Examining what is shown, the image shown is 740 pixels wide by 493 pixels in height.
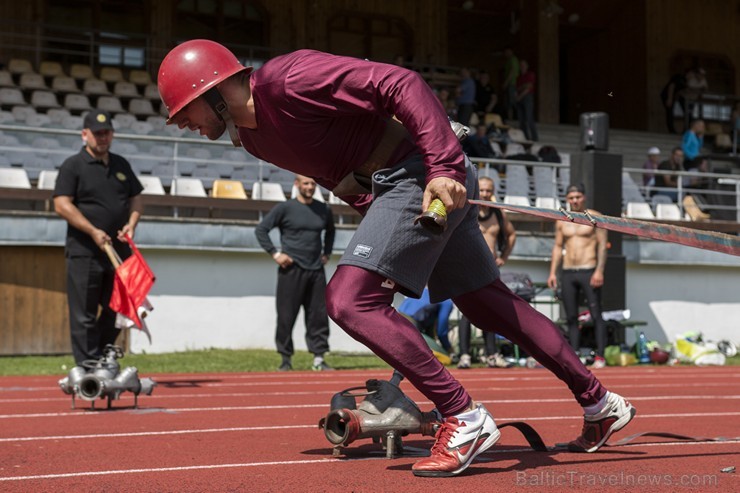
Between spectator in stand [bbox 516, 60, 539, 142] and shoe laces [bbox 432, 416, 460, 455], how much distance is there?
19.7 metres

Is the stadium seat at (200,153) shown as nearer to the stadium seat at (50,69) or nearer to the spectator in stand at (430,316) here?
the stadium seat at (50,69)

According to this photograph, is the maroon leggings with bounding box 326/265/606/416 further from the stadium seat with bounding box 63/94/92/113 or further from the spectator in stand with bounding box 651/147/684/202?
the spectator in stand with bounding box 651/147/684/202

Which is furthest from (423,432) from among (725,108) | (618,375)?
(725,108)

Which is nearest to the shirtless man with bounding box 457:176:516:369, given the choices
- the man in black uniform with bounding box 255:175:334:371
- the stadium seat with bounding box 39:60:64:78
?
the man in black uniform with bounding box 255:175:334:371

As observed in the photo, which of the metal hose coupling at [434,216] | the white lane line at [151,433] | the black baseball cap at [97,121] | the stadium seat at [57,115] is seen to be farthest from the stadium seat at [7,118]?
the metal hose coupling at [434,216]

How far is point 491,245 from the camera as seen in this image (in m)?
13.3

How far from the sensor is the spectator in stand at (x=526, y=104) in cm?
2381

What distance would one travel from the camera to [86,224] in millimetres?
8359

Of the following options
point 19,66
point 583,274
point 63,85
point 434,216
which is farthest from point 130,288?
point 19,66

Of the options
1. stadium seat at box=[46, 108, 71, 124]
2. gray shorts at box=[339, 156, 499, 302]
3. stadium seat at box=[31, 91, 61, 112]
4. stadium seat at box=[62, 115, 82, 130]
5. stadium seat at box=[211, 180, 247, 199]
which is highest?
stadium seat at box=[31, 91, 61, 112]

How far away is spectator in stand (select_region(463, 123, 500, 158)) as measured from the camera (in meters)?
19.6

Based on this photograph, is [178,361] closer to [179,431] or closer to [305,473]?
[179,431]

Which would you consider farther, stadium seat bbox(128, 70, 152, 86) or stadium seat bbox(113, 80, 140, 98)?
stadium seat bbox(128, 70, 152, 86)

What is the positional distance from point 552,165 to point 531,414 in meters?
10.7
